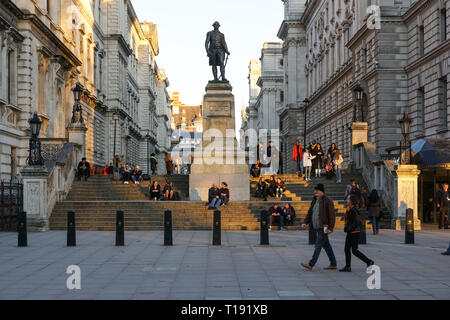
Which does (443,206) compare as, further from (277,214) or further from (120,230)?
(120,230)

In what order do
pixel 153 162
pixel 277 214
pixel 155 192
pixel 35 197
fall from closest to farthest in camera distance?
pixel 35 197 < pixel 277 214 < pixel 155 192 < pixel 153 162

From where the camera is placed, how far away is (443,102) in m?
33.9

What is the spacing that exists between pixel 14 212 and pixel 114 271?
12932mm

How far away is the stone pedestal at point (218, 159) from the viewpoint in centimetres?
2786

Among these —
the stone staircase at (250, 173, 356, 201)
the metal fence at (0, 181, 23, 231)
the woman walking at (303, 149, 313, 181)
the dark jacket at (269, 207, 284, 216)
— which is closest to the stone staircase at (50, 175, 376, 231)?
the dark jacket at (269, 207, 284, 216)

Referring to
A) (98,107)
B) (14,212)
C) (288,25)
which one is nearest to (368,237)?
(14,212)

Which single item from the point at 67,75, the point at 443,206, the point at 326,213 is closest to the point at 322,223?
the point at 326,213

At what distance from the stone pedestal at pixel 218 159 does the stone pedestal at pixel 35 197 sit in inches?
271

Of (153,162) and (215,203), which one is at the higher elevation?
(153,162)

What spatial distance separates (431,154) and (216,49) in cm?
1024

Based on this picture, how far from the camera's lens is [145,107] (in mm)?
90438

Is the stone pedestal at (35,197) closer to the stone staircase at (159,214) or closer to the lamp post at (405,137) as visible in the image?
the stone staircase at (159,214)

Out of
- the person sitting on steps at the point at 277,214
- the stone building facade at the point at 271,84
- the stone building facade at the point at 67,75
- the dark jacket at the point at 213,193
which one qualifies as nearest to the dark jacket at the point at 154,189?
the dark jacket at the point at 213,193

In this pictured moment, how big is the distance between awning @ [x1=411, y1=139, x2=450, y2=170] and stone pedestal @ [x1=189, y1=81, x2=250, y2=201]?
24.0 feet
